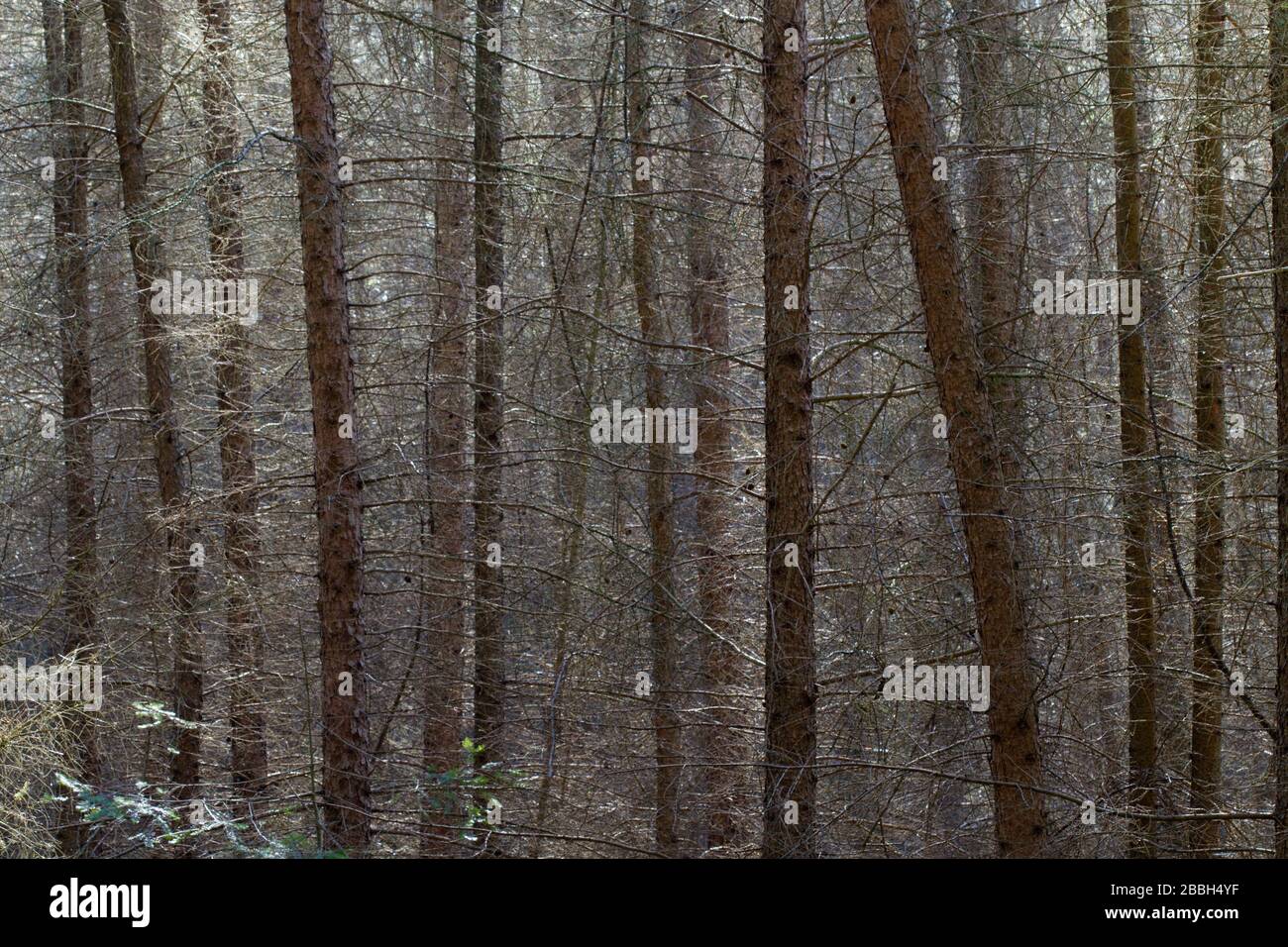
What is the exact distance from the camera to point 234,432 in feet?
33.5

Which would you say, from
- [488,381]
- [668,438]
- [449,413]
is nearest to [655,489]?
[668,438]

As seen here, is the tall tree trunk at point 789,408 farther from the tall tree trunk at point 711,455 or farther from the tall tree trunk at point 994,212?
the tall tree trunk at point 711,455

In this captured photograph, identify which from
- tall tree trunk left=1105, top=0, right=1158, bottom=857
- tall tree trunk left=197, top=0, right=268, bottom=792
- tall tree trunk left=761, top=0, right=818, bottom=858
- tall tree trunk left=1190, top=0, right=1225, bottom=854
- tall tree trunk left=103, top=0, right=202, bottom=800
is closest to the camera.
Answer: tall tree trunk left=761, top=0, right=818, bottom=858

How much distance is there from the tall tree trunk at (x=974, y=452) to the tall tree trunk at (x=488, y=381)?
3.63 metres

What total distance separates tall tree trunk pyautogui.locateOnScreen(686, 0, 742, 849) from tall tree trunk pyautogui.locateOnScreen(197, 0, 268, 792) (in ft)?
11.1

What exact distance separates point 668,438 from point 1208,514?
3.77 meters

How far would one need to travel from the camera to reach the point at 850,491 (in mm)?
8375

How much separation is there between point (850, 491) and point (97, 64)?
782 cm

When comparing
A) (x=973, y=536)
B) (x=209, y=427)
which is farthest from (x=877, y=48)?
(x=209, y=427)

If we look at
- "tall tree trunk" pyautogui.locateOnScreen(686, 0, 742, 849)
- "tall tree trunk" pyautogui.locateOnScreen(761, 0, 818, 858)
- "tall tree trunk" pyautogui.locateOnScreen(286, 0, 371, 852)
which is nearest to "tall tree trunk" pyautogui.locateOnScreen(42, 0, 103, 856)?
"tall tree trunk" pyautogui.locateOnScreen(286, 0, 371, 852)

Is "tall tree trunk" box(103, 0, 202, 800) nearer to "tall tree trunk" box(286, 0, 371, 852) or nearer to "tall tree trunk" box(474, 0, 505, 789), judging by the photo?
"tall tree trunk" box(474, 0, 505, 789)

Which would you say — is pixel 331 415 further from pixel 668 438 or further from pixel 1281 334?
pixel 1281 334

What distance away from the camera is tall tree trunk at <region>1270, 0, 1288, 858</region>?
20.0ft
